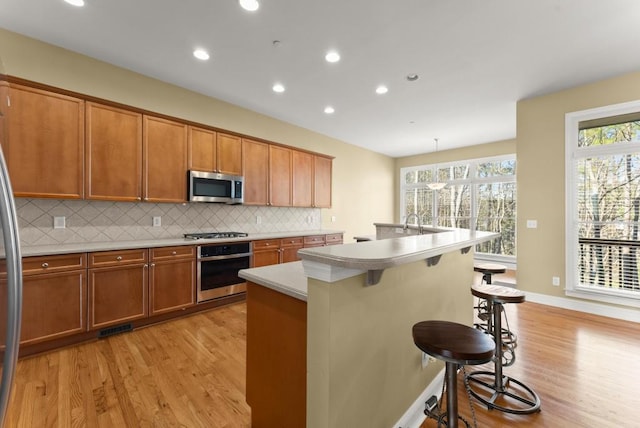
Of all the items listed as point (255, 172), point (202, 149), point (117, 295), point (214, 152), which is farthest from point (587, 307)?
point (117, 295)

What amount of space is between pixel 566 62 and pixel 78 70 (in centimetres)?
549

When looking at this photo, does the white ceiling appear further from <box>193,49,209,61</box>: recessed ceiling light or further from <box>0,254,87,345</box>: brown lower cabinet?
<box>0,254,87,345</box>: brown lower cabinet

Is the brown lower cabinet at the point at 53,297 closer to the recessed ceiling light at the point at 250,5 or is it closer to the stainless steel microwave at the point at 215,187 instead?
the stainless steel microwave at the point at 215,187

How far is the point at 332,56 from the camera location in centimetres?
297

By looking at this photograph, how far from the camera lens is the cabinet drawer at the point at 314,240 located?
185 inches

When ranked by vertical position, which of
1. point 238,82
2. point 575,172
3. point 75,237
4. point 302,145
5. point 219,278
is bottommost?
point 219,278

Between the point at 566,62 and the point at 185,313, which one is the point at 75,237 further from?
the point at 566,62

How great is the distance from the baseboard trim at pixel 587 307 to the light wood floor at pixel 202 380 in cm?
31

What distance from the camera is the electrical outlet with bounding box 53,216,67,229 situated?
2.80 meters

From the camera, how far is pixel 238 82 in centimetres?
358

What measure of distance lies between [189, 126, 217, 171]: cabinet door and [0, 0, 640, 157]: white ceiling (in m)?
0.66

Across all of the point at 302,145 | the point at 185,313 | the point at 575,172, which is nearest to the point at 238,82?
the point at 302,145

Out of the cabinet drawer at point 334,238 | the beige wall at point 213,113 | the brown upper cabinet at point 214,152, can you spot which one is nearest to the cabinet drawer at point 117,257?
the brown upper cabinet at point 214,152

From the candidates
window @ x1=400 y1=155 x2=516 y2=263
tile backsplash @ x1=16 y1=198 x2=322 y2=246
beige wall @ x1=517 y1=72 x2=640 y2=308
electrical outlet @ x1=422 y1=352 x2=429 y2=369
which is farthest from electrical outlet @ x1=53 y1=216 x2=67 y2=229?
window @ x1=400 y1=155 x2=516 y2=263
